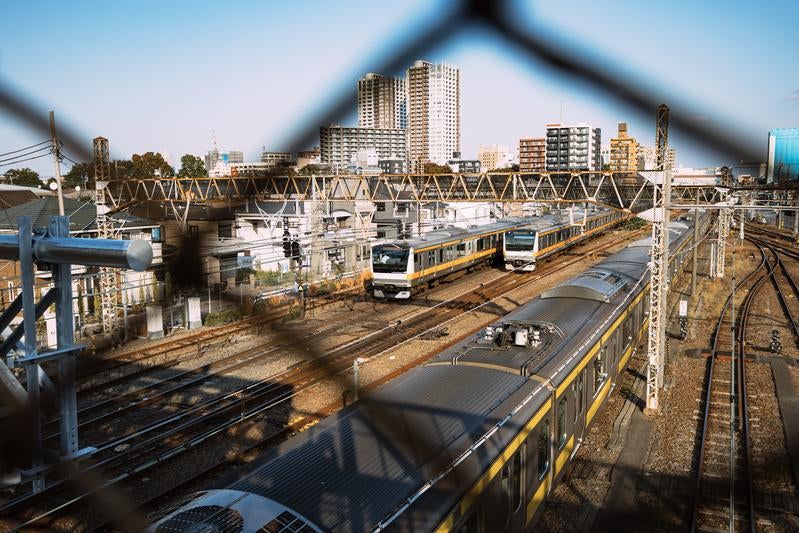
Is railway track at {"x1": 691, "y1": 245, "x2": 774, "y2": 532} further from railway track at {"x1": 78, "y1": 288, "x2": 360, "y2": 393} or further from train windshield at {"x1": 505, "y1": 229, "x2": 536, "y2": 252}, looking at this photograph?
train windshield at {"x1": 505, "y1": 229, "x2": 536, "y2": 252}

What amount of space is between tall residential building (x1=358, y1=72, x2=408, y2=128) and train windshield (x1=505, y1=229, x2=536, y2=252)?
2317cm

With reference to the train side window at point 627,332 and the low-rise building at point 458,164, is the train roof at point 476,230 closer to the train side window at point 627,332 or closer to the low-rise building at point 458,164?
the low-rise building at point 458,164

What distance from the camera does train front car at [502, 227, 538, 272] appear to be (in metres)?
23.6

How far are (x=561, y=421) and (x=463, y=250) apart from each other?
16.0 m

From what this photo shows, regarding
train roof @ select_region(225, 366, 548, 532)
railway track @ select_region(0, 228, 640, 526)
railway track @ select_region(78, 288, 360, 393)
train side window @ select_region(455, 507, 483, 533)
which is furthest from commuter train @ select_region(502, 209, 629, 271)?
train side window @ select_region(455, 507, 483, 533)

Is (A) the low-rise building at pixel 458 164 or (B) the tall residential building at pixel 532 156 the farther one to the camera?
(B) the tall residential building at pixel 532 156

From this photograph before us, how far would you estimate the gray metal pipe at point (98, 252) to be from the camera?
1.16m

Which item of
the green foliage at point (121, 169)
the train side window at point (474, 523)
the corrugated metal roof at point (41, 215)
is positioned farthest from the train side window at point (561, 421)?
the green foliage at point (121, 169)

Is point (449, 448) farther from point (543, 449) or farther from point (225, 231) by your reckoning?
point (225, 231)

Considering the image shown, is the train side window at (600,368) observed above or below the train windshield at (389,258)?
below

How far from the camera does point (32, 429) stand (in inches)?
41.0

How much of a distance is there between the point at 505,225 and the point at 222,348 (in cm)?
1574

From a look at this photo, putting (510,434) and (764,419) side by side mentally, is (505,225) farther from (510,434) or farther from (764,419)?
(510,434)

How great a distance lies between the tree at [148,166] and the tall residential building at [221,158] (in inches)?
3.4
